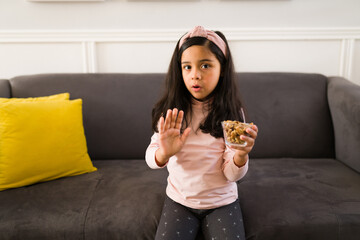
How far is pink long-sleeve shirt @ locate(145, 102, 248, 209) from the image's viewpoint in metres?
1.12

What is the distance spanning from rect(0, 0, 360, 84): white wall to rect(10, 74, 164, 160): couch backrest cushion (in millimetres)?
369

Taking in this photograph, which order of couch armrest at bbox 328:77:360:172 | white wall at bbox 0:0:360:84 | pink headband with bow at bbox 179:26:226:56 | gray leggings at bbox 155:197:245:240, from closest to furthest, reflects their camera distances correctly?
gray leggings at bbox 155:197:245:240, pink headband with bow at bbox 179:26:226:56, couch armrest at bbox 328:77:360:172, white wall at bbox 0:0:360:84

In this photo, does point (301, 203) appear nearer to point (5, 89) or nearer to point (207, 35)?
point (207, 35)

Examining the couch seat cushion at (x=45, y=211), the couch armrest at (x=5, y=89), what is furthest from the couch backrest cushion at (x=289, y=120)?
the couch armrest at (x=5, y=89)

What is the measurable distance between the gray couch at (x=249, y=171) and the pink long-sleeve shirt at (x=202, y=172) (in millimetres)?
160

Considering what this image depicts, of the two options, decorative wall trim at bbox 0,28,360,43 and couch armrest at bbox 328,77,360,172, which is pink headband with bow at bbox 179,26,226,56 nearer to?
couch armrest at bbox 328,77,360,172

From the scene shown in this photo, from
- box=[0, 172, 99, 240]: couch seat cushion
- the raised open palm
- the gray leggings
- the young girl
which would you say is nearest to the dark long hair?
the young girl

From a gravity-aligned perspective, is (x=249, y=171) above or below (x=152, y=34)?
below

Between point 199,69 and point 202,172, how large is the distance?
40 cm

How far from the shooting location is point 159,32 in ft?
6.86

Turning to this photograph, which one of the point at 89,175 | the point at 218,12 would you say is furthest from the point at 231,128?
the point at 218,12

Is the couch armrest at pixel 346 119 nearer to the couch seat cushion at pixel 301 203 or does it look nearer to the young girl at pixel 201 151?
the couch seat cushion at pixel 301 203

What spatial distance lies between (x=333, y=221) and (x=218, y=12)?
1.53 metres

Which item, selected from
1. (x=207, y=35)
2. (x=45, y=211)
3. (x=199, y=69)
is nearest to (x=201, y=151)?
(x=199, y=69)
